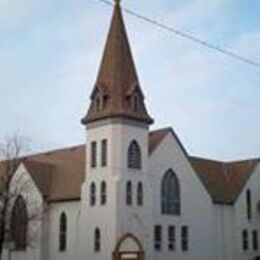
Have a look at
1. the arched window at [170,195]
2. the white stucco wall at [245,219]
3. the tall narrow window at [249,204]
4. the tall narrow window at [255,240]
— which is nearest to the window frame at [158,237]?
the arched window at [170,195]

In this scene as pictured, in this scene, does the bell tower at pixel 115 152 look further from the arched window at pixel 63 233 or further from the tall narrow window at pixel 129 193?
the arched window at pixel 63 233

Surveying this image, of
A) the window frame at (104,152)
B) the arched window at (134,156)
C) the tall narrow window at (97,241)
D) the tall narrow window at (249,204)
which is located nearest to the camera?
the tall narrow window at (97,241)

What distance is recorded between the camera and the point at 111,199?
5966 centimetres

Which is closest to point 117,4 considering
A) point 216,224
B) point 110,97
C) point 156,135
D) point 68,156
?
point 110,97

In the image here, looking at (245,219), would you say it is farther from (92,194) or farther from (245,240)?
(92,194)

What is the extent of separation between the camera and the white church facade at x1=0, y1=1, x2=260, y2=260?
199 feet

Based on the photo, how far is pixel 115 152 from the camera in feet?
198

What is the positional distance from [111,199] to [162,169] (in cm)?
748

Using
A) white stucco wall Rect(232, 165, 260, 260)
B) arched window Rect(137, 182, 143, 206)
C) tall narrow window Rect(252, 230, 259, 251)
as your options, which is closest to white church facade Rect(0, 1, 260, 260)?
arched window Rect(137, 182, 143, 206)

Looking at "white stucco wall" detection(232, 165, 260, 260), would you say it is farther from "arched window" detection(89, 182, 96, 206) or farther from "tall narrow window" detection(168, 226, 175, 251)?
"arched window" detection(89, 182, 96, 206)

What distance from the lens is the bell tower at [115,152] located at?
2357 inches

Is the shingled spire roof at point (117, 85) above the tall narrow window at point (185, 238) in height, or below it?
above

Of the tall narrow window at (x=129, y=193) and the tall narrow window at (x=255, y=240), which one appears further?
the tall narrow window at (x=255, y=240)

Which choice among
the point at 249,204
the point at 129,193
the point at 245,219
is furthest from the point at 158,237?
the point at 249,204
